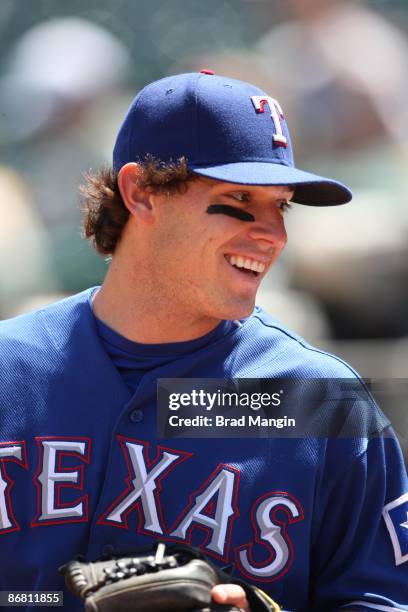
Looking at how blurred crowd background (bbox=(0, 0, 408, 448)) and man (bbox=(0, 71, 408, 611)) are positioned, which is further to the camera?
blurred crowd background (bbox=(0, 0, 408, 448))

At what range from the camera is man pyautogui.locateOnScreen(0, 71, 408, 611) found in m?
1.72

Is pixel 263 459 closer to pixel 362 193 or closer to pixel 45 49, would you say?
pixel 362 193

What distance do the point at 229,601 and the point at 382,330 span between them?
6.06 feet

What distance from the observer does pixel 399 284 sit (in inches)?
126

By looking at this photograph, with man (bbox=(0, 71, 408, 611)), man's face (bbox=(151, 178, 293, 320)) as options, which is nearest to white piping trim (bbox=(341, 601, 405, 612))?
man (bbox=(0, 71, 408, 611))

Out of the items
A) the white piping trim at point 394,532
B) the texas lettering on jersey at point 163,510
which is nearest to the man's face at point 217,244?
the texas lettering on jersey at point 163,510

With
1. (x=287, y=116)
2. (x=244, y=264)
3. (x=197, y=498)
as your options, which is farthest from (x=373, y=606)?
(x=287, y=116)

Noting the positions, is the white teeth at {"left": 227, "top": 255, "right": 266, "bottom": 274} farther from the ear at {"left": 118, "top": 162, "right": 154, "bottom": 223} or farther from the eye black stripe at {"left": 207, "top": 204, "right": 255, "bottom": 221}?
the ear at {"left": 118, "top": 162, "right": 154, "bottom": 223}

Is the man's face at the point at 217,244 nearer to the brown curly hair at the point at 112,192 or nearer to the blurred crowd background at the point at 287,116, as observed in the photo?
the brown curly hair at the point at 112,192

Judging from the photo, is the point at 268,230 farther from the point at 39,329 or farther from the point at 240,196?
the point at 39,329

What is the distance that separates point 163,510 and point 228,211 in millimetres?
568

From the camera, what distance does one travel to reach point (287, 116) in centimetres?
339

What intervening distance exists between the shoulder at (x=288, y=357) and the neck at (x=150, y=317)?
0.10m

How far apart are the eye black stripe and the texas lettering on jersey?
0.45 meters
